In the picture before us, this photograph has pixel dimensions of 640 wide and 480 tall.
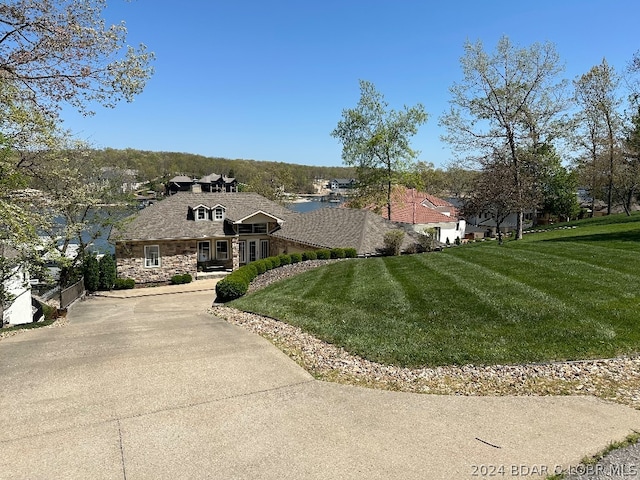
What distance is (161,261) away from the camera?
2728cm

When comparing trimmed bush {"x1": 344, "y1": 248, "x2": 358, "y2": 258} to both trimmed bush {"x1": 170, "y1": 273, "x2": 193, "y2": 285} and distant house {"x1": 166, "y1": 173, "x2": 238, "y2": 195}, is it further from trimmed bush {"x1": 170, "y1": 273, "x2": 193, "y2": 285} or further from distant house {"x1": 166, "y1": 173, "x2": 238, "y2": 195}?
distant house {"x1": 166, "y1": 173, "x2": 238, "y2": 195}

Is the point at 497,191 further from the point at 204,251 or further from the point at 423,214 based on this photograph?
the point at 204,251

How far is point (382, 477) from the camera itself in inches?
187

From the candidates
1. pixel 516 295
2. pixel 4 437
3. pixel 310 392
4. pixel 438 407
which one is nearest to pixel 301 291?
pixel 516 295

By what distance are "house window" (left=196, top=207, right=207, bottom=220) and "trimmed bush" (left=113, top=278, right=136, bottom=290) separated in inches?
247

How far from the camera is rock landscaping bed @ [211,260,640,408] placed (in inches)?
267

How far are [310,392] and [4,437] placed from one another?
4.43m

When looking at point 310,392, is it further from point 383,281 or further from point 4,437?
point 383,281

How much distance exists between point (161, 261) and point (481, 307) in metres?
22.2

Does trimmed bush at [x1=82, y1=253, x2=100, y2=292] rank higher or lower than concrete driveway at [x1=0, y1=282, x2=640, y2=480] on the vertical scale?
lower

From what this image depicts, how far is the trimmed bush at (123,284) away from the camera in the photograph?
25.7 m

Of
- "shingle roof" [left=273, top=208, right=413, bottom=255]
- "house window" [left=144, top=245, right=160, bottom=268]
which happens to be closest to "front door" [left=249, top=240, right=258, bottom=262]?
"shingle roof" [left=273, top=208, right=413, bottom=255]

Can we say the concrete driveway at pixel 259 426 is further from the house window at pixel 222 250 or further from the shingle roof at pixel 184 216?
the house window at pixel 222 250

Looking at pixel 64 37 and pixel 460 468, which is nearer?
pixel 460 468
